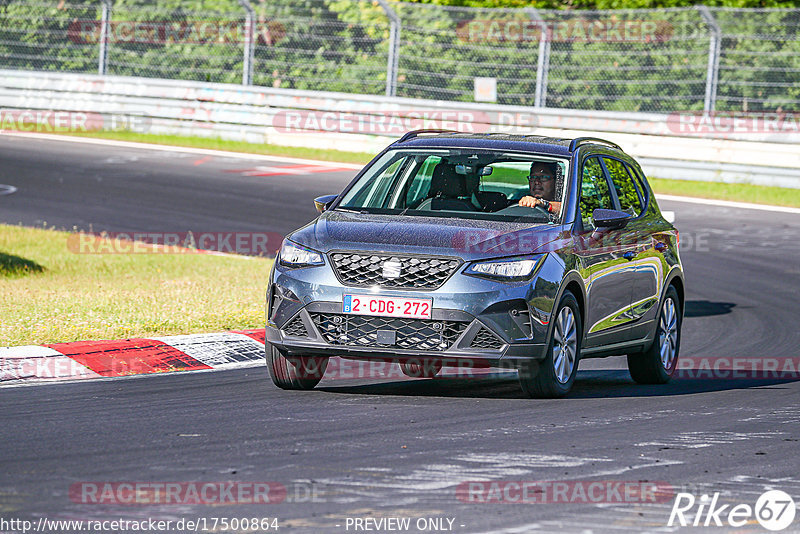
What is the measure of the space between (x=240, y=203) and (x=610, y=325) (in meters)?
11.3

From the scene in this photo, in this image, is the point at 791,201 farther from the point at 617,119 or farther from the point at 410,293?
the point at 410,293

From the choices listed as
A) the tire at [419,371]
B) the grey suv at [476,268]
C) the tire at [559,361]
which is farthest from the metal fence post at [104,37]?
the tire at [559,361]

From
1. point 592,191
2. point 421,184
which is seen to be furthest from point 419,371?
point 592,191

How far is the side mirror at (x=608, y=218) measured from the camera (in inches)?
369

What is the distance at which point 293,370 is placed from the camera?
9.03m

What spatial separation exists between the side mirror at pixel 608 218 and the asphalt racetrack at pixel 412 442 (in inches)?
45.4

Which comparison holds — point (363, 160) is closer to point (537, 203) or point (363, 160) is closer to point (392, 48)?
point (392, 48)

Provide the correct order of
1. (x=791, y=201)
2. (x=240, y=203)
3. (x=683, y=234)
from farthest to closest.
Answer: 1. (x=791, y=201)
2. (x=240, y=203)
3. (x=683, y=234)

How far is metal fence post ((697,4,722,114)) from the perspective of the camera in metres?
23.0

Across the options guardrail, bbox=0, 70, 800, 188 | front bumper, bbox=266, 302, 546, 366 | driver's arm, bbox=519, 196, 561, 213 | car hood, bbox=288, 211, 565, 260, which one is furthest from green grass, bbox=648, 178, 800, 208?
front bumper, bbox=266, 302, 546, 366

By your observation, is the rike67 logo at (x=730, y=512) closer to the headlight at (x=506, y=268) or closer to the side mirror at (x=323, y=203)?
the headlight at (x=506, y=268)

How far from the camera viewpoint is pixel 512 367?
8.61 meters

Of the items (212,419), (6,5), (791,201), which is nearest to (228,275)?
(212,419)

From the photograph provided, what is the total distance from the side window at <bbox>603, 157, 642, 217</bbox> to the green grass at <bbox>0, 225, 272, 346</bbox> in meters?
3.22
